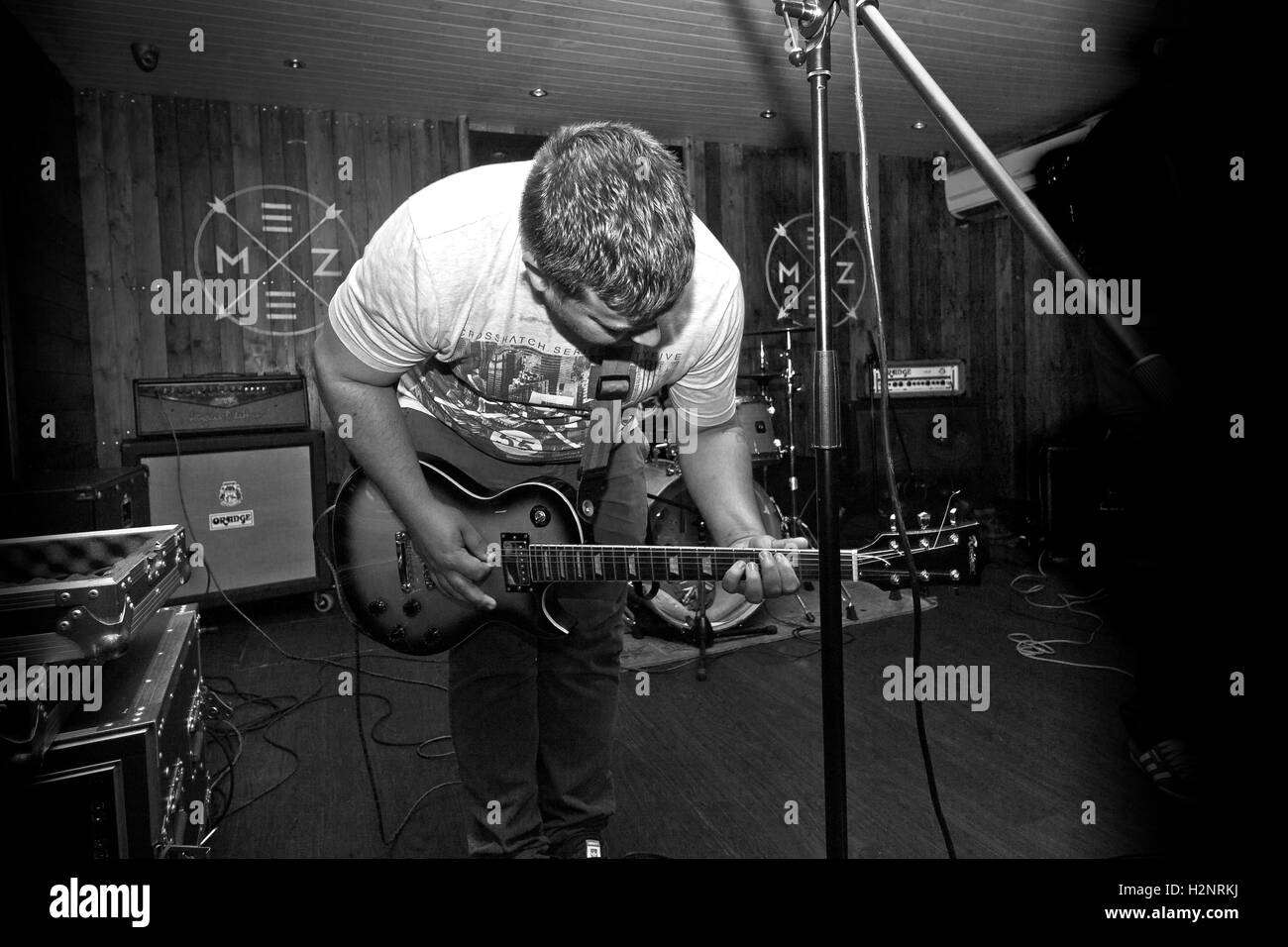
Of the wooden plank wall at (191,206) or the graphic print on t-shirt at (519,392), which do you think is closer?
the graphic print on t-shirt at (519,392)

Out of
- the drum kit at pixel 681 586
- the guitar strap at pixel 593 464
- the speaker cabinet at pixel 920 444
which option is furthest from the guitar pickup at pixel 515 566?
the speaker cabinet at pixel 920 444

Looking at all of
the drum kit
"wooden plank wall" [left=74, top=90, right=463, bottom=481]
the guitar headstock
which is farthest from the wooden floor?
"wooden plank wall" [left=74, top=90, right=463, bottom=481]

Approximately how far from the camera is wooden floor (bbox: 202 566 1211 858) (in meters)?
1.73

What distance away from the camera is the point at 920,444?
464cm

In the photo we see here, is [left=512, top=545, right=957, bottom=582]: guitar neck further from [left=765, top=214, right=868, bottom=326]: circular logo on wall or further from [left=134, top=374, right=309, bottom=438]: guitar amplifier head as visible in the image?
[left=765, top=214, right=868, bottom=326]: circular logo on wall

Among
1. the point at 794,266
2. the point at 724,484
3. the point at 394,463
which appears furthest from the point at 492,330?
the point at 794,266

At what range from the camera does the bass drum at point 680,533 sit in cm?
306

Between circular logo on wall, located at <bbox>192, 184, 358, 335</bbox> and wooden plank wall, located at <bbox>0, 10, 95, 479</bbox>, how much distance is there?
59 cm

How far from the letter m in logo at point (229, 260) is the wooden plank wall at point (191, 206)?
1.3 inches

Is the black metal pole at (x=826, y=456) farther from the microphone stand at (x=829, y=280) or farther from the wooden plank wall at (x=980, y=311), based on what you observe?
the wooden plank wall at (x=980, y=311)

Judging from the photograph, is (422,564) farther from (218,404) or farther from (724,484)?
(218,404)

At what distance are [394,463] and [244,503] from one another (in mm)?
2648
